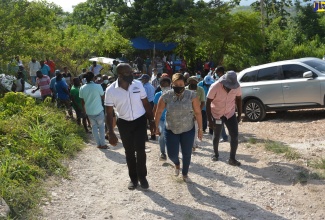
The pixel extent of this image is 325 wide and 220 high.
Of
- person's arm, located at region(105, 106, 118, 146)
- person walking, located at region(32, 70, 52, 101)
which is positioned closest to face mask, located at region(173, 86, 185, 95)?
person's arm, located at region(105, 106, 118, 146)

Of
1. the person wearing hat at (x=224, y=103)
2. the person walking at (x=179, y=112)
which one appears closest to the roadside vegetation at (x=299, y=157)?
the person wearing hat at (x=224, y=103)

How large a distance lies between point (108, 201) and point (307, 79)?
7356 millimetres

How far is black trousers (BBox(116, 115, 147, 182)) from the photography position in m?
6.26

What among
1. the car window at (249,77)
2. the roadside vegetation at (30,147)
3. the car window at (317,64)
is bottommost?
the roadside vegetation at (30,147)

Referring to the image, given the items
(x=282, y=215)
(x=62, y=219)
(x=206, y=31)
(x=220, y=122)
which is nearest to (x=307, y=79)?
(x=220, y=122)

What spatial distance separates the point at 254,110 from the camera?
42.1ft

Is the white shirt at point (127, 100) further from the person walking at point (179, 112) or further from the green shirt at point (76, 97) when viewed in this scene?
the green shirt at point (76, 97)

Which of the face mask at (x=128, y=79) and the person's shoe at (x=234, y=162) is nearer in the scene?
the face mask at (x=128, y=79)

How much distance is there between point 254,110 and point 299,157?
477 centimetres

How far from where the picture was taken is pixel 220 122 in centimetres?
775

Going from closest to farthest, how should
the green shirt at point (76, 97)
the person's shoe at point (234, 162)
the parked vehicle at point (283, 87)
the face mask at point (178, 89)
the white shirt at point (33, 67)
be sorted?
1. the face mask at point (178, 89)
2. the person's shoe at point (234, 162)
3. the green shirt at point (76, 97)
4. the parked vehicle at point (283, 87)
5. the white shirt at point (33, 67)

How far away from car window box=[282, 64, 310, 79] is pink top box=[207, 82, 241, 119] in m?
4.99

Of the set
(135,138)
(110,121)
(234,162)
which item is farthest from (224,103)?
(110,121)

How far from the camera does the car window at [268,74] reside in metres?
12.5
